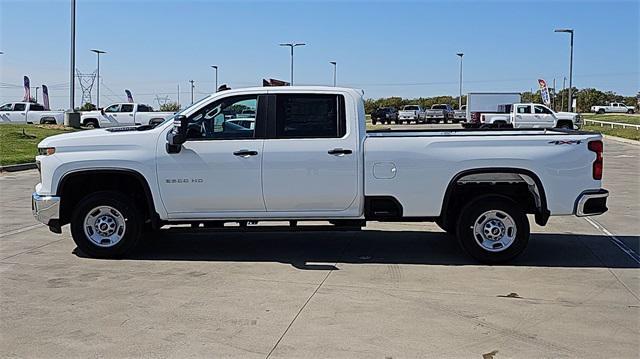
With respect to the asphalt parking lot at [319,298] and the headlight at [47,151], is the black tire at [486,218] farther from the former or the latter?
the headlight at [47,151]

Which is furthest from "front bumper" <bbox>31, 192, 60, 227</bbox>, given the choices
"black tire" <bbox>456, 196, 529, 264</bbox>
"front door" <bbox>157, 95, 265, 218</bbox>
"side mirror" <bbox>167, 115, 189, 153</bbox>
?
"black tire" <bbox>456, 196, 529, 264</bbox>

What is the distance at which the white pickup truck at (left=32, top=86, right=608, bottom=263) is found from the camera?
8.00 m

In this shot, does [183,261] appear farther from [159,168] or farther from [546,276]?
[546,276]

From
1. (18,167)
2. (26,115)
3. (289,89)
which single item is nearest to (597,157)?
(289,89)

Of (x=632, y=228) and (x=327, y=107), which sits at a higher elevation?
(x=327, y=107)

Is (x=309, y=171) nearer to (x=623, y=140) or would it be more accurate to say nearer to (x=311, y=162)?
(x=311, y=162)

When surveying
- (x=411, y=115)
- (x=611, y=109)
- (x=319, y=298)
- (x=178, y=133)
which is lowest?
(x=319, y=298)

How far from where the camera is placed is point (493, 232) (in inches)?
321

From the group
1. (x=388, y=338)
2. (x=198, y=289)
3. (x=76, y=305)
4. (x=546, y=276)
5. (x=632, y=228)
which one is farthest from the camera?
(x=632, y=228)

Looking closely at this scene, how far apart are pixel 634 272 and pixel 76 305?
580 cm

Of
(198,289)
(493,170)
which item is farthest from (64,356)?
(493,170)

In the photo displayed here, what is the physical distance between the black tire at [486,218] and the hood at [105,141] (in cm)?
364

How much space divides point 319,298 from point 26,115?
133ft

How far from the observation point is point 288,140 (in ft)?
26.5
